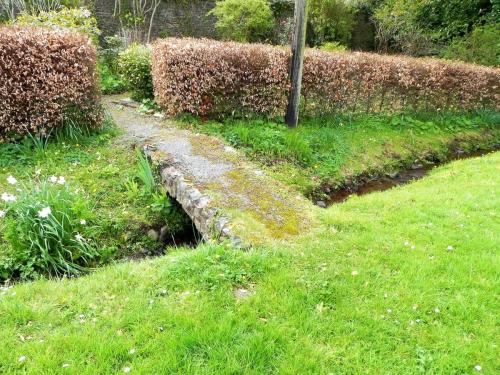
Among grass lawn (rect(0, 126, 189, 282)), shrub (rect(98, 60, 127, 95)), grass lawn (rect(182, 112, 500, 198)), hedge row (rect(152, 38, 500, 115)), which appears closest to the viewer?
grass lawn (rect(0, 126, 189, 282))

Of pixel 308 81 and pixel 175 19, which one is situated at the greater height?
pixel 175 19

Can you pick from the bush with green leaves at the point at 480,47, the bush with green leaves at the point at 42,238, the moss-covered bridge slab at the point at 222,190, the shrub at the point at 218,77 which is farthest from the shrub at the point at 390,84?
the bush with green leaves at the point at 42,238

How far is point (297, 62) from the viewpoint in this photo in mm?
7848

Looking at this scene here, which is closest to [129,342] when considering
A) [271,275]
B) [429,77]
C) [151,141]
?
[271,275]

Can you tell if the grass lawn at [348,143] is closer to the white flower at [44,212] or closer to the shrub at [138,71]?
the shrub at [138,71]

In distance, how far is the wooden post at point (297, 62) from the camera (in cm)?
744

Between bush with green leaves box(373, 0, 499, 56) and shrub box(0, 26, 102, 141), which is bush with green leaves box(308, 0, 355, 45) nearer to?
bush with green leaves box(373, 0, 499, 56)

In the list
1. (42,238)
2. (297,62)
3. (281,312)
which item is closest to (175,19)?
(297,62)

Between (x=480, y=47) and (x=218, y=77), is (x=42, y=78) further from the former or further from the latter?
(x=480, y=47)

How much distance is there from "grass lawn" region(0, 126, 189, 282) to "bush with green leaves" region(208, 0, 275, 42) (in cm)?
752

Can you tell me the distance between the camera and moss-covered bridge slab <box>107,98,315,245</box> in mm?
4371

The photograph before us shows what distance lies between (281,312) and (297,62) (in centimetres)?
587

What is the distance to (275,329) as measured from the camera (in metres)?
2.99

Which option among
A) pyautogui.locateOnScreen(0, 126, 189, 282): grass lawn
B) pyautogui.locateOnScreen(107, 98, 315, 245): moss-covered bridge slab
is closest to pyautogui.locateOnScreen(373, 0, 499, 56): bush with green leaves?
pyautogui.locateOnScreen(107, 98, 315, 245): moss-covered bridge slab
